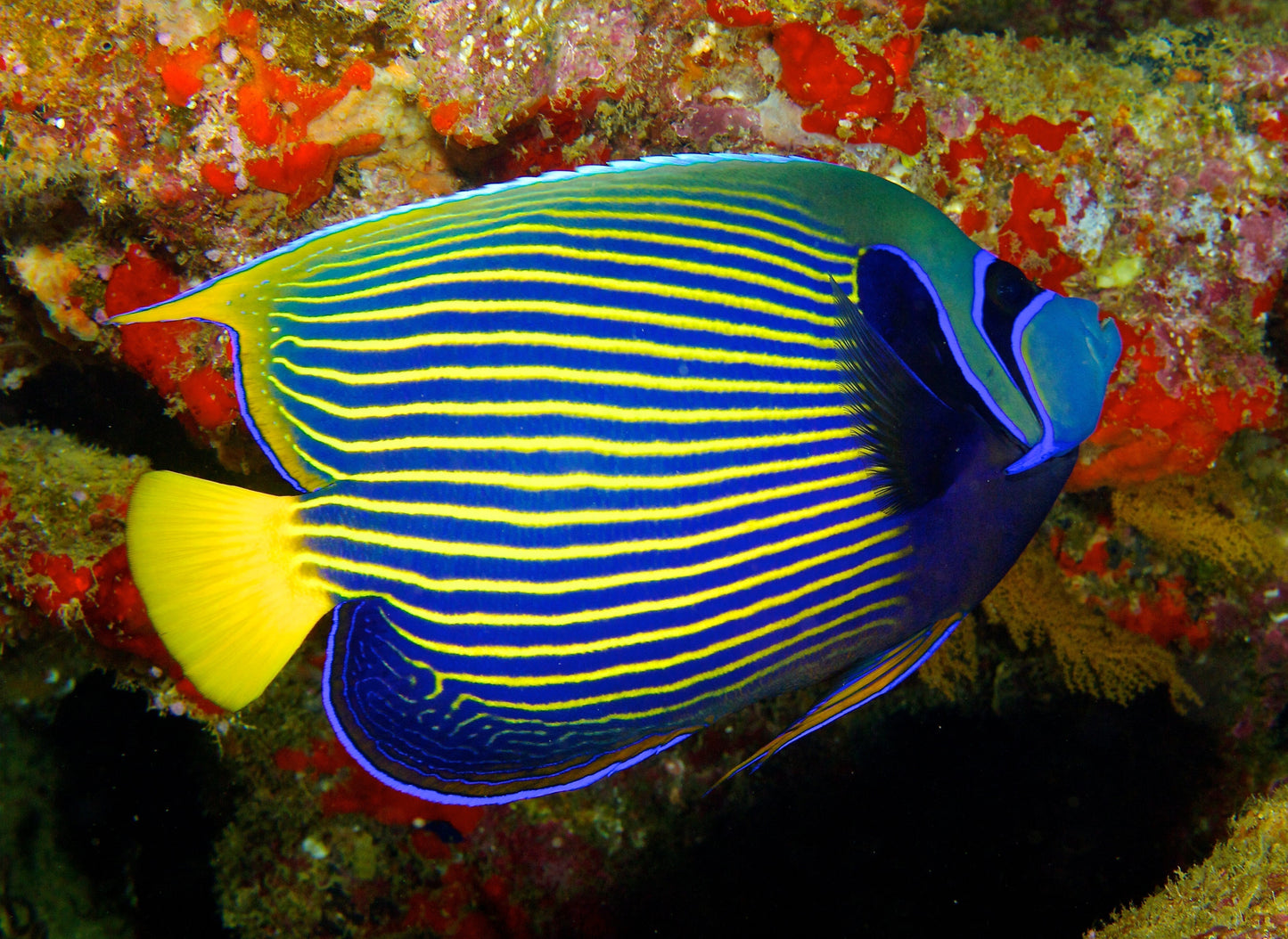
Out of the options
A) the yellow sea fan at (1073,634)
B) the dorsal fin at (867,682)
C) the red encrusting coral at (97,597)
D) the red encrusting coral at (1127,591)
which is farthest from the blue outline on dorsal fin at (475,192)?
the red encrusting coral at (1127,591)

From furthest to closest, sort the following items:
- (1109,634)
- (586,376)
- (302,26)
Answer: (1109,634) < (302,26) < (586,376)

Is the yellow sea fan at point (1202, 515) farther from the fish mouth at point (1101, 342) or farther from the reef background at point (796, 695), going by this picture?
the fish mouth at point (1101, 342)

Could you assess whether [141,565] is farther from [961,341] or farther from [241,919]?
[241,919]

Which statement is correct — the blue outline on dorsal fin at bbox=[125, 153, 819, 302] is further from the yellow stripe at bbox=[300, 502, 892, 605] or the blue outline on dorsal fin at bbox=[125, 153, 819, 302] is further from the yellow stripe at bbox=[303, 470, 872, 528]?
the yellow stripe at bbox=[300, 502, 892, 605]

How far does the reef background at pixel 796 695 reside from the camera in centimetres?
221

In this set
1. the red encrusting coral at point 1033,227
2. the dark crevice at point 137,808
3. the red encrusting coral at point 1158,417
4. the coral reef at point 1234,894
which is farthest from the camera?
the dark crevice at point 137,808

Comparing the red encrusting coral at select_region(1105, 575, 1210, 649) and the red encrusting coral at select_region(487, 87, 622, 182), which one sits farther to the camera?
the red encrusting coral at select_region(1105, 575, 1210, 649)

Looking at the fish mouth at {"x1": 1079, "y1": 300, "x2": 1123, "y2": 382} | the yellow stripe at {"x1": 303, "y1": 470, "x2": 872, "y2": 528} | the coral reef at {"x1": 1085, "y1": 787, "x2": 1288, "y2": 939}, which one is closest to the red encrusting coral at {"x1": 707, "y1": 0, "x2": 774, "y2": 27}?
the fish mouth at {"x1": 1079, "y1": 300, "x2": 1123, "y2": 382}

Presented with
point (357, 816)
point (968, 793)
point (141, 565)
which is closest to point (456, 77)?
point (141, 565)

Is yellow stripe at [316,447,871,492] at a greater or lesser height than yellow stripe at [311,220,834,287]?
lesser

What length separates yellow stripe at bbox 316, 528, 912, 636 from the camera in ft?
4.55

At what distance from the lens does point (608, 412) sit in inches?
54.1

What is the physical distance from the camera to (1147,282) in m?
2.62

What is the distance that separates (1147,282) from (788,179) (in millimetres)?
1913
